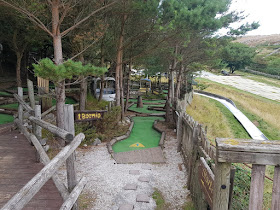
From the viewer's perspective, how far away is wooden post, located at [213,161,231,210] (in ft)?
6.30

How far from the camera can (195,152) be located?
545cm

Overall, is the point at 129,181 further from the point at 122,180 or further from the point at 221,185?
the point at 221,185

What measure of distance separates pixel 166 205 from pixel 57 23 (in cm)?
576

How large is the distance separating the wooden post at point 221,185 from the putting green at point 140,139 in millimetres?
6505

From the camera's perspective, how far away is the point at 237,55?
14.8m

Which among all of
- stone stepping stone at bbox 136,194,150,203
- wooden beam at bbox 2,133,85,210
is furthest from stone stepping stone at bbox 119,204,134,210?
wooden beam at bbox 2,133,85,210

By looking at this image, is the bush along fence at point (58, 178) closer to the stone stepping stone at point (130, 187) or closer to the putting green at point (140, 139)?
the stone stepping stone at point (130, 187)

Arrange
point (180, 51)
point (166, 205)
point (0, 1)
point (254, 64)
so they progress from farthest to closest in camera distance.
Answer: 1. point (254, 64)
2. point (180, 51)
3. point (0, 1)
4. point (166, 205)

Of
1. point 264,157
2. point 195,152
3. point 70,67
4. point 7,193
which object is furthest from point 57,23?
point 264,157

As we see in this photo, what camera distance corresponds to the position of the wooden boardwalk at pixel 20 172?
3770 millimetres

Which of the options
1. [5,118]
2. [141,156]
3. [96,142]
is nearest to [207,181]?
[141,156]

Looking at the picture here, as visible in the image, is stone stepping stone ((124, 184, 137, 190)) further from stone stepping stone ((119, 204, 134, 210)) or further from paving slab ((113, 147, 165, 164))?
paving slab ((113, 147, 165, 164))

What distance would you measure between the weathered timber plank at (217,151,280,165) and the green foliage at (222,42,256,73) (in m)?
14.4

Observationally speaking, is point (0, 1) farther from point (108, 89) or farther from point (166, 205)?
point (108, 89)
